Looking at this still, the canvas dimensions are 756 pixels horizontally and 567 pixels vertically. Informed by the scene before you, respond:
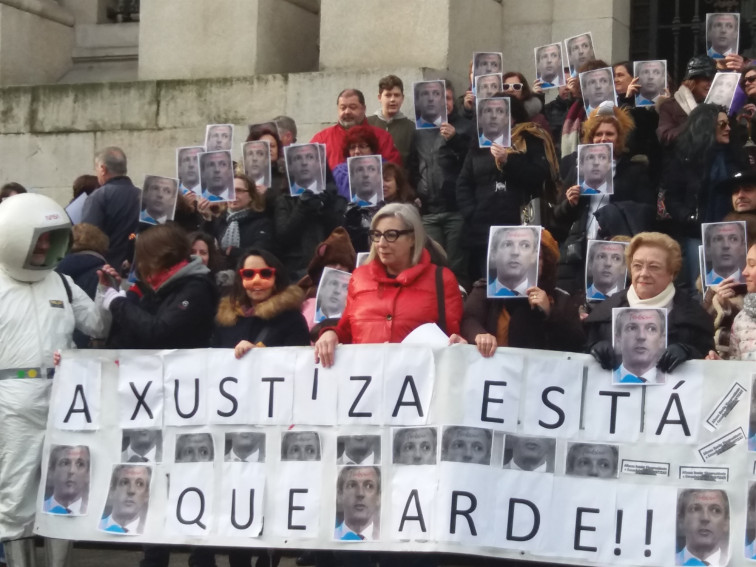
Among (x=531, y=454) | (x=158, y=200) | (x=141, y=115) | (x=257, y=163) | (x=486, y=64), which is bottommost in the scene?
(x=531, y=454)

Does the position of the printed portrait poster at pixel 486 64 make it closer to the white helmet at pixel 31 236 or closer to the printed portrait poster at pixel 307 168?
the printed portrait poster at pixel 307 168

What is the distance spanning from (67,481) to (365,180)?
119 inches

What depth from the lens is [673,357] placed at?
8844 mm

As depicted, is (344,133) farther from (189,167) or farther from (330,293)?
(330,293)

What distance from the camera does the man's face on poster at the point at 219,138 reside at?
42.3ft

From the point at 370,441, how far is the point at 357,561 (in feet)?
2.04

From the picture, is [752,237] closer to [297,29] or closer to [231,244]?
[231,244]

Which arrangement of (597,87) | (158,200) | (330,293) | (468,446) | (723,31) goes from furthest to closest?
1. (723,31)
2. (597,87)
3. (158,200)
4. (330,293)
5. (468,446)

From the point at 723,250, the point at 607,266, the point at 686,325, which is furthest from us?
the point at 607,266

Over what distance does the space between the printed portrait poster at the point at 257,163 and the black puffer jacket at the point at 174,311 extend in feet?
7.13

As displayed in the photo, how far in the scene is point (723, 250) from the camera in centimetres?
1025

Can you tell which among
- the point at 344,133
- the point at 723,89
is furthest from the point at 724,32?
the point at 344,133

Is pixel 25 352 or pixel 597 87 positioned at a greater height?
pixel 597 87

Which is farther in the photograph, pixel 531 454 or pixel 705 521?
pixel 531 454
